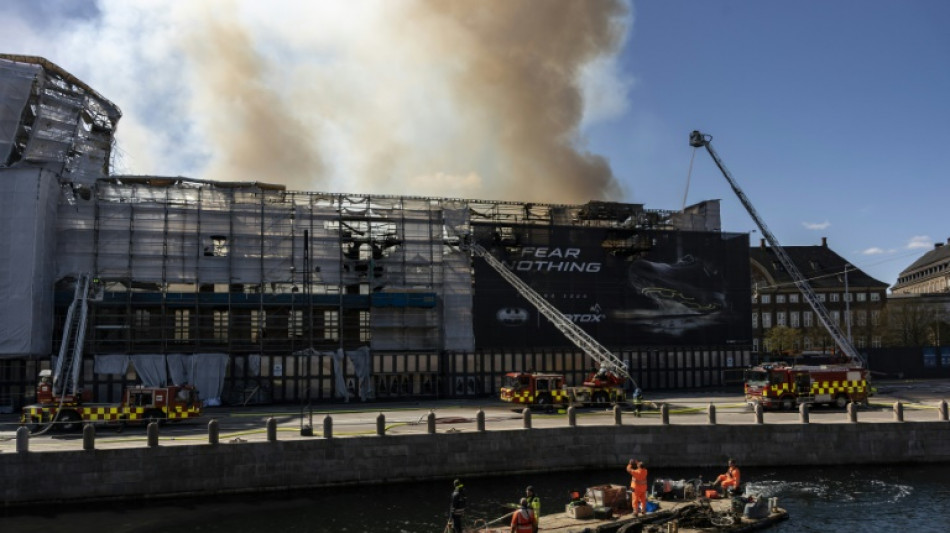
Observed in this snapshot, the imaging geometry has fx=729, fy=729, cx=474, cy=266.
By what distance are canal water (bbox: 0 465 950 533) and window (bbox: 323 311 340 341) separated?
2424cm

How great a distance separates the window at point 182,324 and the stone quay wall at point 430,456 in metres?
23.7

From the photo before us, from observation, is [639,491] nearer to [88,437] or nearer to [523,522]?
[523,522]

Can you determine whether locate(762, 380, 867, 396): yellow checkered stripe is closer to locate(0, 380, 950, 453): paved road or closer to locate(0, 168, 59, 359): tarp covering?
locate(0, 380, 950, 453): paved road

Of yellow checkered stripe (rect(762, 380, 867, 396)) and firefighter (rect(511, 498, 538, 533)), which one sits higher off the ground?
yellow checkered stripe (rect(762, 380, 867, 396))

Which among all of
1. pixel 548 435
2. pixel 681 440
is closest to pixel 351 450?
pixel 548 435

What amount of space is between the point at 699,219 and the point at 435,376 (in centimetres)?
2782

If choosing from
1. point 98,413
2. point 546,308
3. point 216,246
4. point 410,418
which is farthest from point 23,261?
point 546,308

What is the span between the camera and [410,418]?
39.3 meters

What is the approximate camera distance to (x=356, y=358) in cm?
5309

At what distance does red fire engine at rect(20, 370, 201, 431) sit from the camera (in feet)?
116

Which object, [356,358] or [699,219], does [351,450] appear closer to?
[356,358]

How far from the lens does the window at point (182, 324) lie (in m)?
51.1

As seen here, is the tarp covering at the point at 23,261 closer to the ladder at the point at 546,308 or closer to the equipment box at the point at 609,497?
the ladder at the point at 546,308

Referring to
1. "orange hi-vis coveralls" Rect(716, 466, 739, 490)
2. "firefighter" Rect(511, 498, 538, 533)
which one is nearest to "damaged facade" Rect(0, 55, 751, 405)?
"orange hi-vis coveralls" Rect(716, 466, 739, 490)
